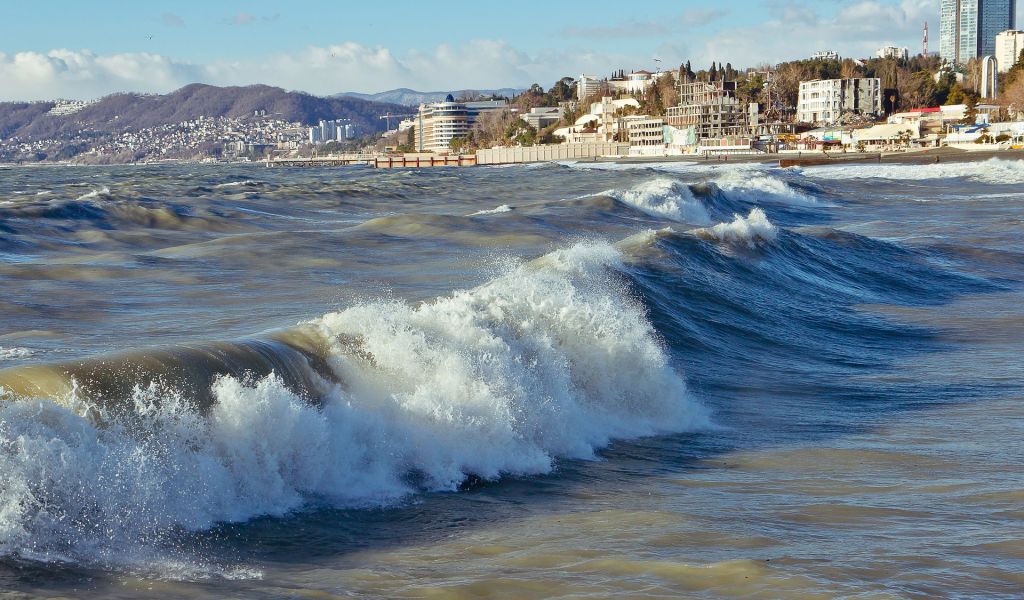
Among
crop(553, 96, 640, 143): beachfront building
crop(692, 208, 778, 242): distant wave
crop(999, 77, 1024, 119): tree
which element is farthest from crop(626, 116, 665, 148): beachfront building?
crop(692, 208, 778, 242): distant wave

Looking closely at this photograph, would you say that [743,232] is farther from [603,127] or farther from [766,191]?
[603,127]

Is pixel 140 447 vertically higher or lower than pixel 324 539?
higher

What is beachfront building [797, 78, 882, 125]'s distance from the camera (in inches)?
6156

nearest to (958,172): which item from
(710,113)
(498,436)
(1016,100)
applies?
(1016,100)

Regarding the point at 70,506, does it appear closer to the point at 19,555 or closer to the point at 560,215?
the point at 19,555

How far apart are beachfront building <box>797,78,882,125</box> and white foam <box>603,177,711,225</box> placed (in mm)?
123619

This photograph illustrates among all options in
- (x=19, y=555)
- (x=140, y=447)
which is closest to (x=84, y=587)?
(x=19, y=555)

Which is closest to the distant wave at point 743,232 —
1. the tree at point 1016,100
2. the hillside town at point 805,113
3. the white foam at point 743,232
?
the white foam at point 743,232

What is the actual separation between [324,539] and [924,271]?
19.3 metres

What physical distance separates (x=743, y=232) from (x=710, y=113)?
5539 inches

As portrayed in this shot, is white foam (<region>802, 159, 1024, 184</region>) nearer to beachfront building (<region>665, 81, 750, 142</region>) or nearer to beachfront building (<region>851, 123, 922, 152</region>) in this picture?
beachfront building (<region>851, 123, 922, 152</region>)

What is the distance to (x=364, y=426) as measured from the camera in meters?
8.32

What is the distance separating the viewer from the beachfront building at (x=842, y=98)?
156375 mm

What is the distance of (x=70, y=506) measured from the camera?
20.7 feet
